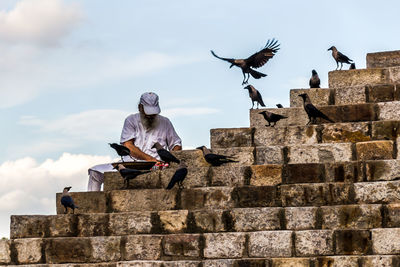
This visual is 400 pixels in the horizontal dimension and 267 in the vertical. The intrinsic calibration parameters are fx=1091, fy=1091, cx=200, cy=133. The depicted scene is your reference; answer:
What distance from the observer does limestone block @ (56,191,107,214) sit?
18297 mm

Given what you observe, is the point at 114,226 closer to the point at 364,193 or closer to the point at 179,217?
the point at 179,217

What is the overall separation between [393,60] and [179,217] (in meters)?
5.77

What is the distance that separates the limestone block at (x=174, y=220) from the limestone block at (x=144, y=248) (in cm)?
35

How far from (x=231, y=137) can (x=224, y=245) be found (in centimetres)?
290

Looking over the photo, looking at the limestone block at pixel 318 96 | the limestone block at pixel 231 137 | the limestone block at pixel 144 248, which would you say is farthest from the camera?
the limestone block at pixel 318 96

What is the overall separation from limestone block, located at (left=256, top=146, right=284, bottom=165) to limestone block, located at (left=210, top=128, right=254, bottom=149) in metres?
0.61

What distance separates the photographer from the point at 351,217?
1645cm

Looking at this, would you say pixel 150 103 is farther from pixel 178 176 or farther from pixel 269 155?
pixel 269 155

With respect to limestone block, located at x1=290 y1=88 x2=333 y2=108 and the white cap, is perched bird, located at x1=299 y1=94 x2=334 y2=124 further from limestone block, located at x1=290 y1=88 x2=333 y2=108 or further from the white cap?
the white cap

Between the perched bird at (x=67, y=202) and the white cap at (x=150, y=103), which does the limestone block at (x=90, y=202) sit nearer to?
the perched bird at (x=67, y=202)

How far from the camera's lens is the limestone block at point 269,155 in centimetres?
1823

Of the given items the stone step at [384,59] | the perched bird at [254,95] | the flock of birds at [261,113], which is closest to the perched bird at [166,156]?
the flock of birds at [261,113]

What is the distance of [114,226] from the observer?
17.7 m

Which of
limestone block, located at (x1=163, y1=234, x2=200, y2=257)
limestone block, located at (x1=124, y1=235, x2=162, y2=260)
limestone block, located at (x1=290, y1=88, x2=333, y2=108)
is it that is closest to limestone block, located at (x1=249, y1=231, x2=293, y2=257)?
limestone block, located at (x1=163, y1=234, x2=200, y2=257)
